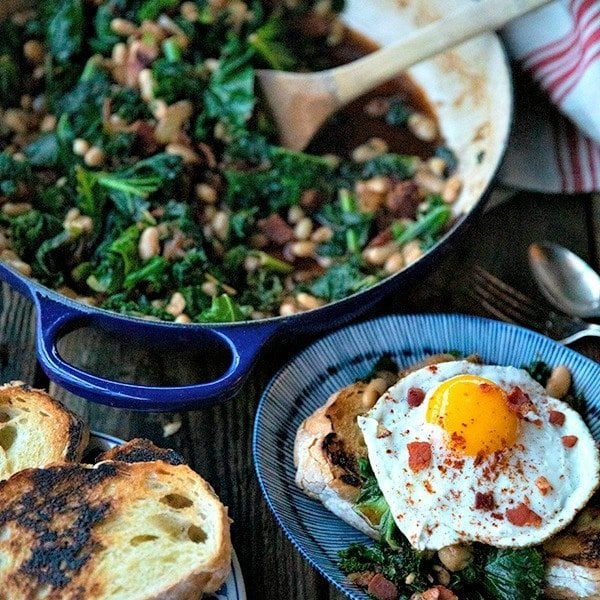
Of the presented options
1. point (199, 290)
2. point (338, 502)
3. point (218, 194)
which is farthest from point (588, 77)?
point (338, 502)

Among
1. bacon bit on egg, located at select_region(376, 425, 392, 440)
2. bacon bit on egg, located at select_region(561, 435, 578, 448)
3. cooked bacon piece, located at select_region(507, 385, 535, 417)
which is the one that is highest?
cooked bacon piece, located at select_region(507, 385, 535, 417)

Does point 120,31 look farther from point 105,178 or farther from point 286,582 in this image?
point 286,582

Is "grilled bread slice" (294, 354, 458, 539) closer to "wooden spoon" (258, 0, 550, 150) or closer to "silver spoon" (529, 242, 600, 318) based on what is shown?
"silver spoon" (529, 242, 600, 318)

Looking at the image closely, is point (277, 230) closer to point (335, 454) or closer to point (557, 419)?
point (335, 454)

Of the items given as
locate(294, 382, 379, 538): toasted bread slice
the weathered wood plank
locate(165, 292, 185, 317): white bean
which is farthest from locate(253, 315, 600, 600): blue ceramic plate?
the weathered wood plank

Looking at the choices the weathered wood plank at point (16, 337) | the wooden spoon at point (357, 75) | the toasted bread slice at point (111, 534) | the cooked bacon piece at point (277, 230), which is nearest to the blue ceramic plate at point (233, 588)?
the toasted bread slice at point (111, 534)

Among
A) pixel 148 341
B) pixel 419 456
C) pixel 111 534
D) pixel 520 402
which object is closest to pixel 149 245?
pixel 148 341
